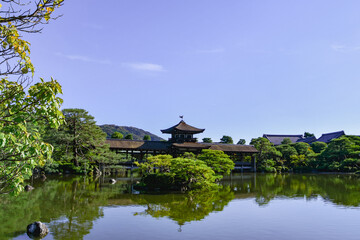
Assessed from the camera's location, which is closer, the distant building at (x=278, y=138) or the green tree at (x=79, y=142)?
the green tree at (x=79, y=142)

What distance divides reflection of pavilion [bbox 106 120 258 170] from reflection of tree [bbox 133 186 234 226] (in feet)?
69.8

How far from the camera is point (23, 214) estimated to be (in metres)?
13.4

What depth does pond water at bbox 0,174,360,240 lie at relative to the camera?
1076 cm

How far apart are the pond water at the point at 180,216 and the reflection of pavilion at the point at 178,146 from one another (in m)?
21.0

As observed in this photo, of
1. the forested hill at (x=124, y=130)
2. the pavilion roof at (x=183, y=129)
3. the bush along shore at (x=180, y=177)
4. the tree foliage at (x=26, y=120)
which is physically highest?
the forested hill at (x=124, y=130)

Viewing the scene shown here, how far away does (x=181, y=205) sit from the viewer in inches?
645

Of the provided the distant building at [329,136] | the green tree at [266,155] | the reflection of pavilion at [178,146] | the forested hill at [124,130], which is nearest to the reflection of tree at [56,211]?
the reflection of pavilion at [178,146]

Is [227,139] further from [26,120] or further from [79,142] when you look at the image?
[26,120]

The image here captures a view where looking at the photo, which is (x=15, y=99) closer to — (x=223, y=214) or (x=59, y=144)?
(x=223, y=214)

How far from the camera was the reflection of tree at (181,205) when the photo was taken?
13776mm

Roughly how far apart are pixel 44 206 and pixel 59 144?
19758mm

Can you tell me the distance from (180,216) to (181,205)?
9.32 ft

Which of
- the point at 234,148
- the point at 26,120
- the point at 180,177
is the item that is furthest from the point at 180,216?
the point at 234,148

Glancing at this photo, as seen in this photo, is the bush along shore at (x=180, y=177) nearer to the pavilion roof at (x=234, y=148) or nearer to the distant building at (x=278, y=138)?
the pavilion roof at (x=234, y=148)
